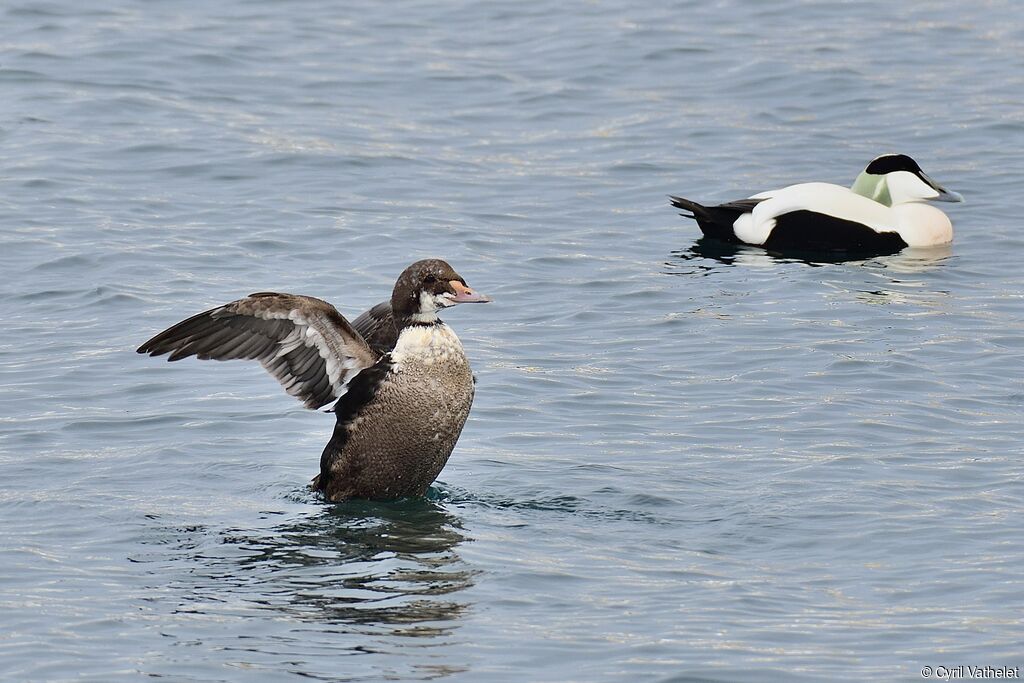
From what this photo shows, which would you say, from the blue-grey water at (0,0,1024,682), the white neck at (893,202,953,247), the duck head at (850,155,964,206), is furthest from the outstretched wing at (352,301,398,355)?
the duck head at (850,155,964,206)

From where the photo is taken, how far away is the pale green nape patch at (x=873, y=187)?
12.8 metres

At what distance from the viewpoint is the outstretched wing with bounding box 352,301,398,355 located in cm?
787

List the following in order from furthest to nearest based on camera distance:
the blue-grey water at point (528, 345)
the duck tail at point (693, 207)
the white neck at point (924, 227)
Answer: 1. the white neck at point (924, 227)
2. the duck tail at point (693, 207)
3. the blue-grey water at point (528, 345)

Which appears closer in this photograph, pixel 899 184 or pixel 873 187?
pixel 899 184

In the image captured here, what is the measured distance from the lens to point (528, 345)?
A: 10.1 m

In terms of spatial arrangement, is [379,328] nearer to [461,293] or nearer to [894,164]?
[461,293]

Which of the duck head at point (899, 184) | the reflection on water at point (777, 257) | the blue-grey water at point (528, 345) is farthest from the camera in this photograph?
the duck head at point (899, 184)

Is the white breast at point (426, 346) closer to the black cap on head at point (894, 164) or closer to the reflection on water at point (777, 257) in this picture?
the reflection on water at point (777, 257)

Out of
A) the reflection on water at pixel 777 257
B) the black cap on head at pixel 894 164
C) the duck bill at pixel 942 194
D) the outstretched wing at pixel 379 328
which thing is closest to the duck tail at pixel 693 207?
the reflection on water at pixel 777 257

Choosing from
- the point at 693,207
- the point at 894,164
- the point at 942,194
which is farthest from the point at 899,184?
the point at 693,207

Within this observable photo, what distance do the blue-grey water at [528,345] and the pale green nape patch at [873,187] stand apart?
653mm

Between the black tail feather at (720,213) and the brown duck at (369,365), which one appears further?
the black tail feather at (720,213)

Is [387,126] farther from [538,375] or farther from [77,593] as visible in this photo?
→ [77,593]

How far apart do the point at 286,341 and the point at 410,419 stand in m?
0.64
